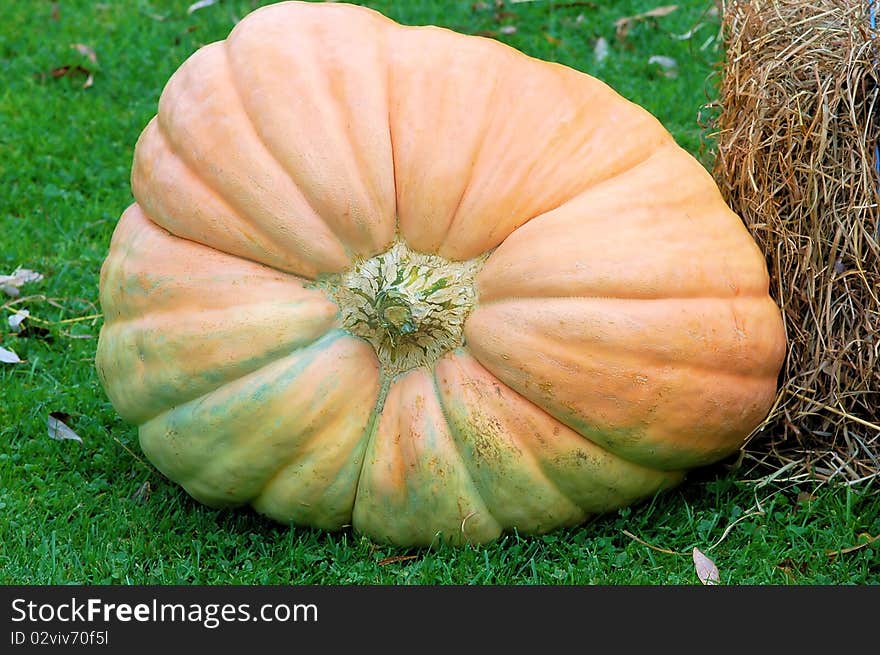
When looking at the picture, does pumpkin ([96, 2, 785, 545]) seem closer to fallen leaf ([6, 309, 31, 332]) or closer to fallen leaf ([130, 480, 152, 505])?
fallen leaf ([130, 480, 152, 505])

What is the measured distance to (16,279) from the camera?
4.07 meters

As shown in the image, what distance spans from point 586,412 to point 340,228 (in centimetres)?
67

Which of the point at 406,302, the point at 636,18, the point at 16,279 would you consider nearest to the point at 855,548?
the point at 406,302

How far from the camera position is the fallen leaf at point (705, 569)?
2607 mm

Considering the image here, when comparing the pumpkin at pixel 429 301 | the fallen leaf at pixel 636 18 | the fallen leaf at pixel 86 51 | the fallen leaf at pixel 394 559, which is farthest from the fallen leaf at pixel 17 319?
the fallen leaf at pixel 636 18

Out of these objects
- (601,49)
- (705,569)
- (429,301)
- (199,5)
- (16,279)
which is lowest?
(16,279)

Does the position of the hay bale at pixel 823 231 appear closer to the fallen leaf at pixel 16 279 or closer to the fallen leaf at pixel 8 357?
the fallen leaf at pixel 8 357

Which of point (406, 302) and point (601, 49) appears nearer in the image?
point (406, 302)

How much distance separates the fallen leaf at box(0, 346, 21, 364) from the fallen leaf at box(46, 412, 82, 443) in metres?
0.38

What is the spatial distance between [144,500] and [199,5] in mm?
3373

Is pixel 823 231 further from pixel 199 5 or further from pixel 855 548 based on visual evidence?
pixel 199 5

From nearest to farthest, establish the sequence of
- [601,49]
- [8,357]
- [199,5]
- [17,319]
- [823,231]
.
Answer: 1. [823,231]
2. [8,357]
3. [17,319]
4. [601,49]
5. [199,5]

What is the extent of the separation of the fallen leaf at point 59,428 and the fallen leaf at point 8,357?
1.26ft

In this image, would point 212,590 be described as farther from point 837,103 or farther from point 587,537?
point 837,103
